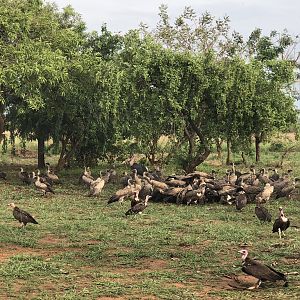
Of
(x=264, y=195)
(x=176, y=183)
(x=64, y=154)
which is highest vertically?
(x=64, y=154)

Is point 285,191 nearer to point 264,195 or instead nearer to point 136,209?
point 264,195

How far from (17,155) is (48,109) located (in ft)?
44.2

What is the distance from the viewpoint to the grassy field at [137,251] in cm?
844

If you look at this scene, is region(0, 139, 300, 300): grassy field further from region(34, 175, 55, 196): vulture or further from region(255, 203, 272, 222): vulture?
region(34, 175, 55, 196): vulture

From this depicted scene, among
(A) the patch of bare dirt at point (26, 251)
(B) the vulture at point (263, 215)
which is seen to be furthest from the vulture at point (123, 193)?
(A) the patch of bare dirt at point (26, 251)

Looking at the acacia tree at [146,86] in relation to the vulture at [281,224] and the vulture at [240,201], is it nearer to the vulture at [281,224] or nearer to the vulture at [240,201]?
the vulture at [240,201]

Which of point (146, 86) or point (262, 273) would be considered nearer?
point (262, 273)

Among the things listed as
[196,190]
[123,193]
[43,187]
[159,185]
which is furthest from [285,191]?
[43,187]

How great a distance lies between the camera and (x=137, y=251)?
11102mm

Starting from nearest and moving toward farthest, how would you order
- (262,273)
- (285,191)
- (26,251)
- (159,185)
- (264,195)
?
(262,273) < (26,251) < (264,195) < (285,191) < (159,185)

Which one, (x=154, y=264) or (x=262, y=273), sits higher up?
(x=262, y=273)

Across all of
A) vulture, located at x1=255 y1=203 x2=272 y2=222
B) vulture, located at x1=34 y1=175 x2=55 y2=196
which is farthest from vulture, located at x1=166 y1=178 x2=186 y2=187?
vulture, located at x1=255 y1=203 x2=272 y2=222

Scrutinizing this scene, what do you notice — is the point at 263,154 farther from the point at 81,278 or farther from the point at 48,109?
the point at 81,278

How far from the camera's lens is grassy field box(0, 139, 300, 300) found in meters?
8.44
